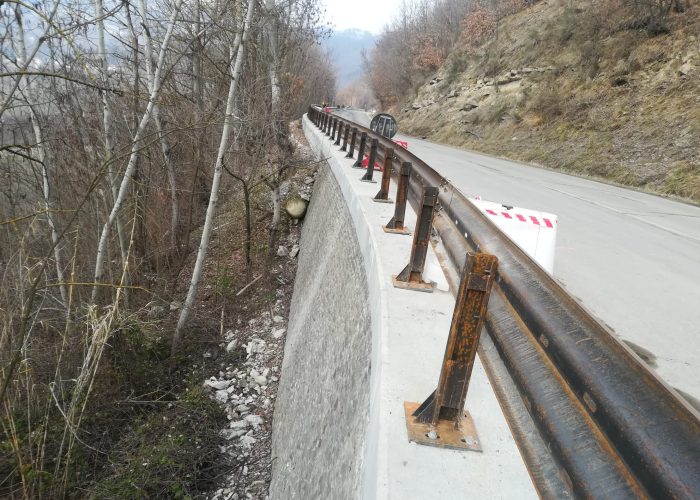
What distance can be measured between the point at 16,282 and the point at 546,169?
15.6 meters

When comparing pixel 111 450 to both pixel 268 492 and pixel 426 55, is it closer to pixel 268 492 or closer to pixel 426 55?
pixel 268 492

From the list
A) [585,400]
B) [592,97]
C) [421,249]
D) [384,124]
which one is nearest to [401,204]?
[421,249]

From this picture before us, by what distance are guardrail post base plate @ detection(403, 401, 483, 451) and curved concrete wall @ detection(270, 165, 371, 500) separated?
53 centimetres

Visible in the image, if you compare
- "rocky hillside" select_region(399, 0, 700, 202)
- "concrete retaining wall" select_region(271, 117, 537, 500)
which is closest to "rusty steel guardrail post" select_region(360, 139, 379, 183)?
"concrete retaining wall" select_region(271, 117, 537, 500)

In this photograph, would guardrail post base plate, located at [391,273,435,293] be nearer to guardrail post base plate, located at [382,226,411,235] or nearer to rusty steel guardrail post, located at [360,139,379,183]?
guardrail post base plate, located at [382,226,411,235]

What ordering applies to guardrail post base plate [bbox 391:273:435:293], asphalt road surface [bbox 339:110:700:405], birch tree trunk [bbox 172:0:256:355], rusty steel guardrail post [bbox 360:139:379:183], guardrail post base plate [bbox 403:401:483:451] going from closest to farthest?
guardrail post base plate [bbox 403:401:483:451] → guardrail post base plate [bbox 391:273:435:293] → asphalt road surface [bbox 339:110:700:405] → birch tree trunk [bbox 172:0:256:355] → rusty steel guardrail post [bbox 360:139:379:183]

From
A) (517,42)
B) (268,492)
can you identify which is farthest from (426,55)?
(268,492)

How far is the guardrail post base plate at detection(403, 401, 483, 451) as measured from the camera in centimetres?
194

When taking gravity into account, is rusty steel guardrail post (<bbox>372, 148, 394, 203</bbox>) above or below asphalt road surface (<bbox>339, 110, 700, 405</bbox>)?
above

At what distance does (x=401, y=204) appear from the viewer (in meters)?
4.37

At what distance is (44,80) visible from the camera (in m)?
6.67

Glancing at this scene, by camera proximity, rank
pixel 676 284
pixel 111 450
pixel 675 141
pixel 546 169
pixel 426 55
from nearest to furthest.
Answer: pixel 676 284 → pixel 111 450 → pixel 675 141 → pixel 546 169 → pixel 426 55

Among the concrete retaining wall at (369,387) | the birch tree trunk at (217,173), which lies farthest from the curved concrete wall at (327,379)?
the birch tree trunk at (217,173)

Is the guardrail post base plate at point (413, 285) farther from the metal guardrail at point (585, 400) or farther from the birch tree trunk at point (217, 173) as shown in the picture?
the birch tree trunk at point (217, 173)
